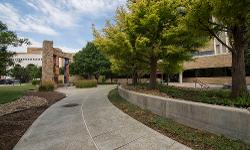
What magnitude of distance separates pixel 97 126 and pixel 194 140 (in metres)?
4.10

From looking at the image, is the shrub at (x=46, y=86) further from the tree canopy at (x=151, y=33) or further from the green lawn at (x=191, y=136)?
the green lawn at (x=191, y=136)

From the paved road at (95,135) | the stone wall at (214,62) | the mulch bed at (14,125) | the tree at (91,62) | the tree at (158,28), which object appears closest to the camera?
the paved road at (95,135)

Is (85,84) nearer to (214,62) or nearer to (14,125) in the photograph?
(214,62)

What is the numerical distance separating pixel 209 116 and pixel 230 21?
161 inches

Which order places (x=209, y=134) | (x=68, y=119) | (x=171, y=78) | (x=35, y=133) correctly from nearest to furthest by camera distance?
(x=209, y=134), (x=35, y=133), (x=68, y=119), (x=171, y=78)

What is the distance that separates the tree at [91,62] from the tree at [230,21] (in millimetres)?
45185

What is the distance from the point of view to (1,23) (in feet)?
67.1

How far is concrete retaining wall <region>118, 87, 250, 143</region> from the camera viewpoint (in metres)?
6.45

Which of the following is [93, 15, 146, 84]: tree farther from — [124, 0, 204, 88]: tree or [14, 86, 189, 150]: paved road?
[14, 86, 189, 150]: paved road

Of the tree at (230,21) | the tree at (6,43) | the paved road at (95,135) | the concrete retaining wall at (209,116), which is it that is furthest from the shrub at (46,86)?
the tree at (230,21)

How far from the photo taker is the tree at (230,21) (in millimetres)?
9000

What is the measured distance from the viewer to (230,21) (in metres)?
9.70

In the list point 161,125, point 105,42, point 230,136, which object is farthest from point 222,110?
point 105,42

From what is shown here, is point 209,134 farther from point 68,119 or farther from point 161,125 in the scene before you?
point 68,119
